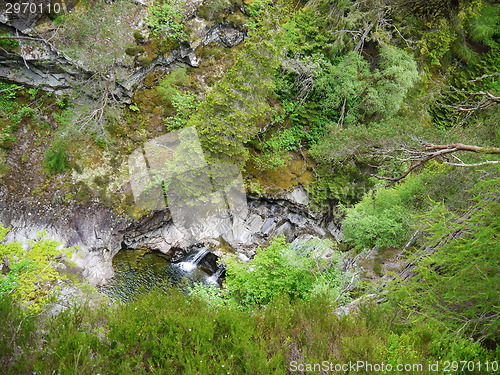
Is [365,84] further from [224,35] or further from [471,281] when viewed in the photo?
[471,281]

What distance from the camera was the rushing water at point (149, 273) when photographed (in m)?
11.8

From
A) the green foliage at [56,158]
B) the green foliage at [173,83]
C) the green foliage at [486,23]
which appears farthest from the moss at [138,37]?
the green foliage at [486,23]

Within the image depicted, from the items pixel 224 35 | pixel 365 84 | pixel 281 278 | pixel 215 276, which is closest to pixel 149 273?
pixel 215 276

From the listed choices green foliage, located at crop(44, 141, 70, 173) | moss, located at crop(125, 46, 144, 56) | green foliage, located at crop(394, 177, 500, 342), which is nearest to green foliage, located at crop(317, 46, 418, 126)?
moss, located at crop(125, 46, 144, 56)

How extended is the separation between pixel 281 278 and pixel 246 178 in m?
7.25

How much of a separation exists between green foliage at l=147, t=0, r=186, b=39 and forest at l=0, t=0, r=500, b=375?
0.11 metres

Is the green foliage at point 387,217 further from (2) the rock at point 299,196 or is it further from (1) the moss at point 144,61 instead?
(1) the moss at point 144,61

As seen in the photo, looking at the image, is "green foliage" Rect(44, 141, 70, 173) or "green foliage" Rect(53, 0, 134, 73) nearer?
"green foliage" Rect(44, 141, 70, 173)

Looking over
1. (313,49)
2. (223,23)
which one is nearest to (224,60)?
(223,23)

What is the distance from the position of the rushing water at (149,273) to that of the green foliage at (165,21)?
11477 mm

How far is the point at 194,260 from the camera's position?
536 inches

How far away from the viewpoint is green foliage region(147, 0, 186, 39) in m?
16.6

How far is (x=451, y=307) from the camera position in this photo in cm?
446

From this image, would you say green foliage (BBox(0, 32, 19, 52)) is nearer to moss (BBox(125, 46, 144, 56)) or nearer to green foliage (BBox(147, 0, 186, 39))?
moss (BBox(125, 46, 144, 56))
